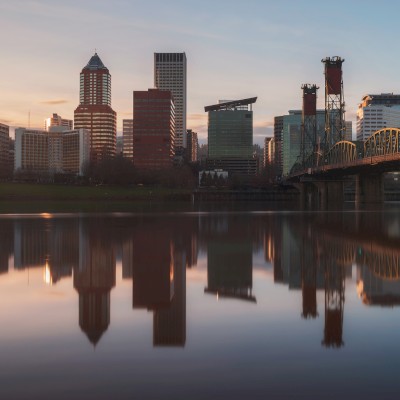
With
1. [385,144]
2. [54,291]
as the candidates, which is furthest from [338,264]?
[385,144]

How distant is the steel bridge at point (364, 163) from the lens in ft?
261

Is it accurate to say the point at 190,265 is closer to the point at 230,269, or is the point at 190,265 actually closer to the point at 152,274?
the point at 230,269

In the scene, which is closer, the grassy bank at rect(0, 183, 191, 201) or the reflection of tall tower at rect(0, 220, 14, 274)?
the reflection of tall tower at rect(0, 220, 14, 274)

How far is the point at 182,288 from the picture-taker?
1641cm

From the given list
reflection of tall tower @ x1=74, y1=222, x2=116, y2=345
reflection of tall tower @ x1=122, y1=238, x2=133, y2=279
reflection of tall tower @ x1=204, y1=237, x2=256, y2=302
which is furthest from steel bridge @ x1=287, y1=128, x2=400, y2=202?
reflection of tall tower @ x1=74, y1=222, x2=116, y2=345

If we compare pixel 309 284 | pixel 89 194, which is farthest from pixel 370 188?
pixel 309 284

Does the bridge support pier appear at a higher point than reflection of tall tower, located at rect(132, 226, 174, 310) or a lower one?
higher

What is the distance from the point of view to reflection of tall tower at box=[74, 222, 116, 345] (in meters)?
11.9

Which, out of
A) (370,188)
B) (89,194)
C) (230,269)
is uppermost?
(370,188)

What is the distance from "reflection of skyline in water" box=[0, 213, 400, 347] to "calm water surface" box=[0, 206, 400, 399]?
0.24 feet

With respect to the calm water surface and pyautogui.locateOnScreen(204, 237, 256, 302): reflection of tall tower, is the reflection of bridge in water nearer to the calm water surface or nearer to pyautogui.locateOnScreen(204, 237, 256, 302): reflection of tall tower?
the calm water surface

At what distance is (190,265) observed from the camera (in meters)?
21.2

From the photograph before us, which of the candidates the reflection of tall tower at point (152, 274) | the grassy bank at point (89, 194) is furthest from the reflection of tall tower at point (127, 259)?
the grassy bank at point (89, 194)

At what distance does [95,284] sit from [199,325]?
243 inches
